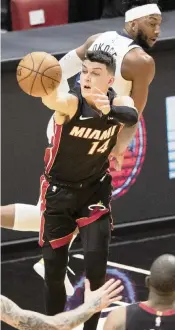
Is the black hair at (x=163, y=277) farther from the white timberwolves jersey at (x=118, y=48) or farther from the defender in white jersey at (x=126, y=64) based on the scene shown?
the white timberwolves jersey at (x=118, y=48)

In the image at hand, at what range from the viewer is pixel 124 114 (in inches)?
191

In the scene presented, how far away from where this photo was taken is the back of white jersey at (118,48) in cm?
560

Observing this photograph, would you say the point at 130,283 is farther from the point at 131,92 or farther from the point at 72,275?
the point at 131,92

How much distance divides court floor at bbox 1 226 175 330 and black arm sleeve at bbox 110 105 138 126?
5.21 ft

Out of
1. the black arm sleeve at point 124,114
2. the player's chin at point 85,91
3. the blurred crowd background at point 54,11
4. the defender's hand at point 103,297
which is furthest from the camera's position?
the blurred crowd background at point 54,11

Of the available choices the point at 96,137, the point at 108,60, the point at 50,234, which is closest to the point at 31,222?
the point at 50,234

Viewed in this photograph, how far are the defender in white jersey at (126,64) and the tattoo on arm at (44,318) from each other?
1530 mm

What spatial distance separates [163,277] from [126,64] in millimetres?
1931

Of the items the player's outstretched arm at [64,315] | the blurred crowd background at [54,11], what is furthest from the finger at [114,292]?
the blurred crowd background at [54,11]

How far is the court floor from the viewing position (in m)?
6.32

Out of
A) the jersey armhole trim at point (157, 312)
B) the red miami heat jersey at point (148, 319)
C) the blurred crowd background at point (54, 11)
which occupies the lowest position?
the red miami heat jersey at point (148, 319)

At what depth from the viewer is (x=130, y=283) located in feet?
21.3

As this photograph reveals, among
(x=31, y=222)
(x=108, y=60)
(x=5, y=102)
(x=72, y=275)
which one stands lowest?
(x=72, y=275)

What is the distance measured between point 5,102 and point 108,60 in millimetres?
2072
